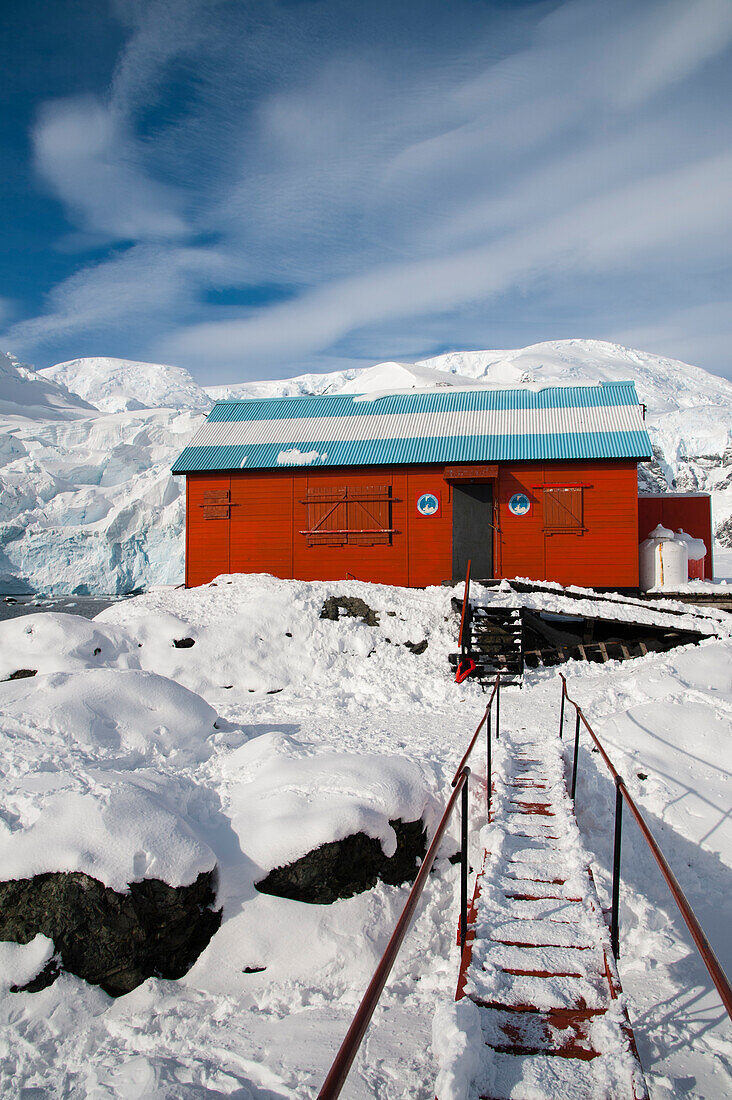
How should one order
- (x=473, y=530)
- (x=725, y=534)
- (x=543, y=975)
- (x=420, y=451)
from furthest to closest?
(x=725, y=534) → (x=420, y=451) → (x=473, y=530) → (x=543, y=975)

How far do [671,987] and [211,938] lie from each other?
3.95 metres

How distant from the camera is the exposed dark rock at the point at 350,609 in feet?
53.1

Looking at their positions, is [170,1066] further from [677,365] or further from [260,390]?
[677,365]

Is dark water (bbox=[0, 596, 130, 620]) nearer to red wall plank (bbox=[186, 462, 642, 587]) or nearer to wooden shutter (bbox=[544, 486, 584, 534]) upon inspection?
red wall plank (bbox=[186, 462, 642, 587])

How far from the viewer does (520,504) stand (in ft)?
61.0

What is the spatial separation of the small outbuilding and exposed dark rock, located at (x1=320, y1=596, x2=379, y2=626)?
8.67 ft

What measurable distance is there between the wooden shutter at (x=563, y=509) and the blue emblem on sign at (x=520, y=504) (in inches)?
20.0

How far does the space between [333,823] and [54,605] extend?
103ft

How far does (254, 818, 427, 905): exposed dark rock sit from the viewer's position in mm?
6496

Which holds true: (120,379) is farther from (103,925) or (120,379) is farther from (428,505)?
(103,925)

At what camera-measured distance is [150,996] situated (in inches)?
223

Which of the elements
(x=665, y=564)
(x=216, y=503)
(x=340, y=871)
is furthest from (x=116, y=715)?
(x=665, y=564)

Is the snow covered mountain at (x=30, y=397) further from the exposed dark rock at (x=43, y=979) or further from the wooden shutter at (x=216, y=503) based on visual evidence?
the exposed dark rock at (x=43, y=979)

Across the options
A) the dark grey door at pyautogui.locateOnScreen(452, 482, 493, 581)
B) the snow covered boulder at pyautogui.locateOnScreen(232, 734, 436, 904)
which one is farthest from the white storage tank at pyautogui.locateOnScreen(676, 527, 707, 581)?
the snow covered boulder at pyautogui.locateOnScreen(232, 734, 436, 904)
